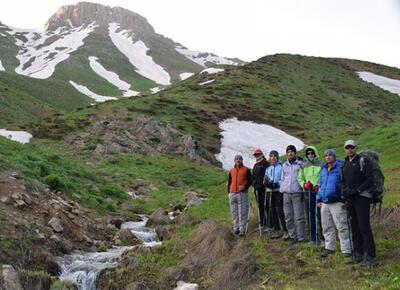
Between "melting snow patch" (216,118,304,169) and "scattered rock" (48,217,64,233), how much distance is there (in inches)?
1095

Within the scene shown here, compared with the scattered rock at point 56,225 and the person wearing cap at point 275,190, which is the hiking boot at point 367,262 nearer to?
the person wearing cap at point 275,190

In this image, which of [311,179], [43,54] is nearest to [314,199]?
[311,179]

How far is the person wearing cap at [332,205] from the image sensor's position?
12.8 m

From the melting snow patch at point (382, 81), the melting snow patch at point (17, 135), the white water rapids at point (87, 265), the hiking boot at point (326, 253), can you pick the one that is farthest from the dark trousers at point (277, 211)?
the melting snow patch at point (382, 81)

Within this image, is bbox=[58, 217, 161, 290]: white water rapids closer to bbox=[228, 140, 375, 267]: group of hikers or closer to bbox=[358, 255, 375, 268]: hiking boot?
bbox=[228, 140, 375, 267]: group of hikers

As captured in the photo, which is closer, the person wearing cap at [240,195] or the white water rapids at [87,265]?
A: the white water rapids at [87,265]

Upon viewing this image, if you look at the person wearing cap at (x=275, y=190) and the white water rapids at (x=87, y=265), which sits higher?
the person wearing cap at (x=275, y=190)

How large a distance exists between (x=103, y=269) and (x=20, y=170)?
329 inches

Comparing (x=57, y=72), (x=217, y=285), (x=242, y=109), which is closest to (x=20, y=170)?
(x=217, y=285)

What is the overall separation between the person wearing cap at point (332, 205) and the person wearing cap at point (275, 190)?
7.83 ft

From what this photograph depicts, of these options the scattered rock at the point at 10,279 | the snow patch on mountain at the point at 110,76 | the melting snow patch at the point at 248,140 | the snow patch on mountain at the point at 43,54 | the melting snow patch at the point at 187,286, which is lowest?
the melting snow patch at the point at 248,140

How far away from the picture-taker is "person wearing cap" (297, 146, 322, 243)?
555 inches

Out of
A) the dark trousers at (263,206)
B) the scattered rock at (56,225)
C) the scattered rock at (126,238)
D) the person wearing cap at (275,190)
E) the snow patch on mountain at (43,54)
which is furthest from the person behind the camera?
the snow patch on mountain at (43,54)

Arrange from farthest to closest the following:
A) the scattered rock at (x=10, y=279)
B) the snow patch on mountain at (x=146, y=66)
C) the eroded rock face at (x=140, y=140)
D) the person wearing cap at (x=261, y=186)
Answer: the snow patch on mountain at (x=146, y=66), the eroded rock face at (x=140, y=140), the person wearing cap at (x=261, y=186), the scattered rock at (x=10, y=279)
